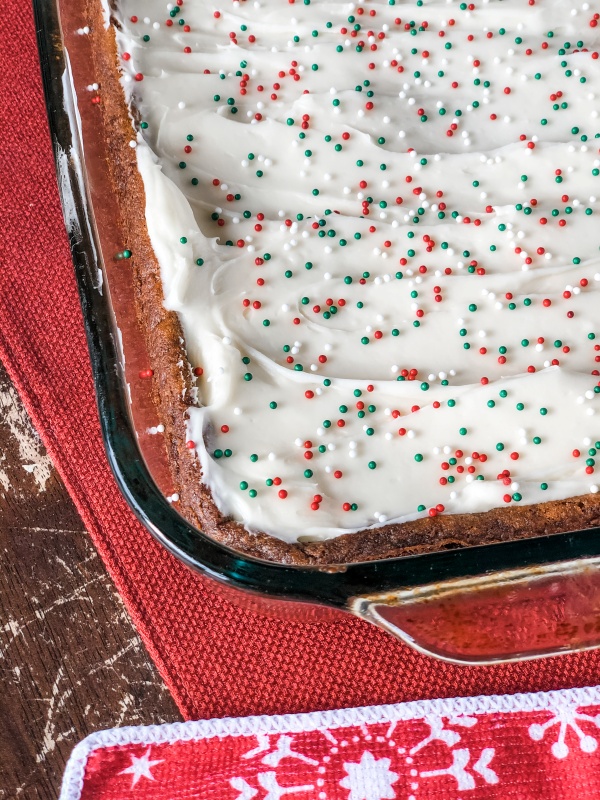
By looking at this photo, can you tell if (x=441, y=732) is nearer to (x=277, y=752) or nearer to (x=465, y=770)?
(x=465, y=770)

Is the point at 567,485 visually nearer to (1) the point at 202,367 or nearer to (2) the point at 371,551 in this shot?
(2) the point at 371,551

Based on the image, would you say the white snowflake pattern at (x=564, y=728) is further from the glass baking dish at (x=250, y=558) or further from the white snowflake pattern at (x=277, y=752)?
the white snowflake pattern at (x=277, y=752)

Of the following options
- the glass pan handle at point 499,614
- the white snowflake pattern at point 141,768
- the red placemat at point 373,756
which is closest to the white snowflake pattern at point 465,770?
the red placemat at point 373,756

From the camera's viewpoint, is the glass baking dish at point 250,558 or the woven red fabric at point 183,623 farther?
the woven red fabric at point 183,623

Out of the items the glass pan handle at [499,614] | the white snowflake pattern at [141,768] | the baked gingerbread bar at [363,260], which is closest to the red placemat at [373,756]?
the white snowflake pattern at [141,768]

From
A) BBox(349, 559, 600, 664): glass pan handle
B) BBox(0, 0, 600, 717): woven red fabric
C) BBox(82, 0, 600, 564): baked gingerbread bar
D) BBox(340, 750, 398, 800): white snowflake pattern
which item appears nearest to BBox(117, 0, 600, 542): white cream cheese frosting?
BBox(82, 0, 600, 564): baked gingerbread bar

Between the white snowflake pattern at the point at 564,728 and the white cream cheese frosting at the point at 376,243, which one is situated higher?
the white cream cheese frosting at the point at 376,243

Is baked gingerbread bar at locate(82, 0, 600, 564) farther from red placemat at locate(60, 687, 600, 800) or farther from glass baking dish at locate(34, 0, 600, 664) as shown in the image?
red placemat at locate(60, 687, 600, 800)

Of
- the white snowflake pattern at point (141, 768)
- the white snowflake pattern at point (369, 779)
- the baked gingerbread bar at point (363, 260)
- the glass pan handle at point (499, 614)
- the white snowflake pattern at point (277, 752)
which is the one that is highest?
the baked gingerbread bar at point (363, 260)
